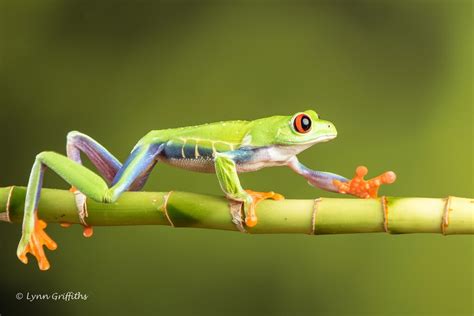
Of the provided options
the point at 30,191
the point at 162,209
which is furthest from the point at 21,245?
the point at 162,209

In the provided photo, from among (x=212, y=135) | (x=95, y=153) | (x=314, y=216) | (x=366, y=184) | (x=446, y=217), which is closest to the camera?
(x=446, y=217)

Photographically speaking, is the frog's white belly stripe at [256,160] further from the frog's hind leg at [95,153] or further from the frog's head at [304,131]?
the frog's hind leg at [95,153]

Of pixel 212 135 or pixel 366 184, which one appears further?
pixel 212 135

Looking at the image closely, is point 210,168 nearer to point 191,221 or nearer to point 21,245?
point 191,221

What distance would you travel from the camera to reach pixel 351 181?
2523mm

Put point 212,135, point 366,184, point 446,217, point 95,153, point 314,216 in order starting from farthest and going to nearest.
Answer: point 95,153
point 212,135
point 366,184
point 314,216
point 446,217

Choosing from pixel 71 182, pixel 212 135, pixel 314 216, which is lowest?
pixel 314 216

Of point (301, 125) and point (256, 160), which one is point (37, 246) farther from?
point (301, 125)


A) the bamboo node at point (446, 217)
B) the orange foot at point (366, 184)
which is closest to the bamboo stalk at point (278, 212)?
the bamboo node at point (446, 217)

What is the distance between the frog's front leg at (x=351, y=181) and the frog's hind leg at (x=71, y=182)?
1.65 ft

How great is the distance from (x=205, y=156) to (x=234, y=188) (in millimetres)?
227

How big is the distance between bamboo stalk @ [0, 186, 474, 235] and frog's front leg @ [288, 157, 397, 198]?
0.17 meters

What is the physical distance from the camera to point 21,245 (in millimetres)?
2568

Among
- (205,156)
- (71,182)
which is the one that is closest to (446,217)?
(205,156)
